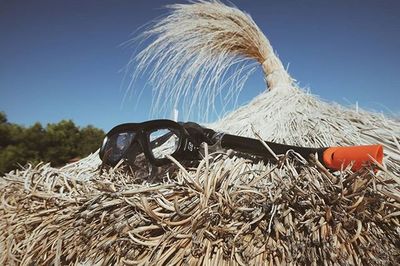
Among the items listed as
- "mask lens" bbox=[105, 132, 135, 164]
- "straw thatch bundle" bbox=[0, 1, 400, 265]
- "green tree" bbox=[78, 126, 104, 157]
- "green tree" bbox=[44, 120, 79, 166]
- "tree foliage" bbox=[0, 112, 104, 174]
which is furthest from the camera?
"green tree" bbox=[78, 126, 104, 157]

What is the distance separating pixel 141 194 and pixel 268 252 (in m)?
0.18

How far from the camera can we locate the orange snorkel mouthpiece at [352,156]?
448 mm

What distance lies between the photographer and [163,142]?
85 cm

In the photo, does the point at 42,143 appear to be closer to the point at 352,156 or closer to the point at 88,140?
the point at 88,140

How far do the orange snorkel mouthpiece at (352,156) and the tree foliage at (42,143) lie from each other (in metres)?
4.11

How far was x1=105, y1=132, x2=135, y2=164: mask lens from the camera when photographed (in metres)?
0.78

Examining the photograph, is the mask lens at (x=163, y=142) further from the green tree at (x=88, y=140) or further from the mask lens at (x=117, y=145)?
the green tree at (x=88, y=140)

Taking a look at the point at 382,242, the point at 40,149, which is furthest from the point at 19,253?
the point at 40,149

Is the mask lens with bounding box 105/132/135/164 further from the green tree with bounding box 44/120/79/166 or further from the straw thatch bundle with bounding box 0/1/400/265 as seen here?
the green tree with bounding box 44/120/79/166

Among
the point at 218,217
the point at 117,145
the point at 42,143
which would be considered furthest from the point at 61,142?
the point at 218,217

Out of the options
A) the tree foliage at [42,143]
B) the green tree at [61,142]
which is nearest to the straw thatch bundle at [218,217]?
the tree foliage at [42,143]

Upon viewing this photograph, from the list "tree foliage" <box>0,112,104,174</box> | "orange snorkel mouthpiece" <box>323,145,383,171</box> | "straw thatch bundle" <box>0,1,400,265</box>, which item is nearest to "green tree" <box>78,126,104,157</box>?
"tree foliage" <box>0,112,104,174</box>

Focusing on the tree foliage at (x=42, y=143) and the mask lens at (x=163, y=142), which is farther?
the tree foliage at (x=42, y=143)

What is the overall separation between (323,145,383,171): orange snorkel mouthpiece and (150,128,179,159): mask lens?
37cm
